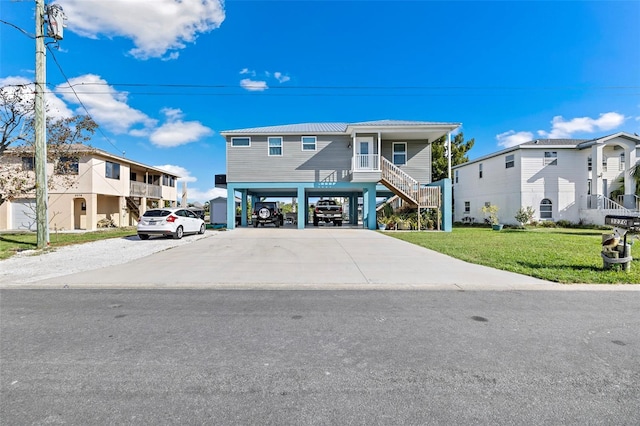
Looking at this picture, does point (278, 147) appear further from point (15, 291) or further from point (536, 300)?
point (536, 300)

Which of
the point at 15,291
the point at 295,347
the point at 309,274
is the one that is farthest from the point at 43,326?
the point at 309,274

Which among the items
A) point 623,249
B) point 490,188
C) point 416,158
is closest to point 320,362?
point 623,249

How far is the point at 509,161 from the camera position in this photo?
24.6 meters

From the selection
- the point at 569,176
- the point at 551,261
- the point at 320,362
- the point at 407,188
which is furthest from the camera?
the point at 569,176

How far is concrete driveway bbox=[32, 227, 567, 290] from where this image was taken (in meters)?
6.12

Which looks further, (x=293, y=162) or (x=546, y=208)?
(x=546, y=208)

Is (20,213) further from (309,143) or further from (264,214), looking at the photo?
(309,143)

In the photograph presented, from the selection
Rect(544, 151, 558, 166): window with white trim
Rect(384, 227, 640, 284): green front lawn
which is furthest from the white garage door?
Rect(544, 151, 558, 166): window with white trim

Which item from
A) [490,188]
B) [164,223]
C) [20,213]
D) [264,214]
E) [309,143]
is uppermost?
[309,143]

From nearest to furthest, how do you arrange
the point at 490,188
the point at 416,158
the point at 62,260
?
the point at 62,260 → the point at 416,158 → the point at 490,188

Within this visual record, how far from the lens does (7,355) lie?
3170mm

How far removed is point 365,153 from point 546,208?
15.0 m

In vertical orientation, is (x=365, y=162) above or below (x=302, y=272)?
above

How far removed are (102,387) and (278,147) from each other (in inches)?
745
